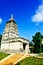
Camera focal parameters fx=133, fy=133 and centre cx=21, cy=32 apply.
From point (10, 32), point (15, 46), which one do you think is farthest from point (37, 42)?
point (10, 32)

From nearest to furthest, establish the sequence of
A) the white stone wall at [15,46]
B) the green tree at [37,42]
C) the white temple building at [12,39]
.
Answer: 1. the white stone wall at [15,46]
2. the white temple building at [12,39]
3. the green tree at [37,42]

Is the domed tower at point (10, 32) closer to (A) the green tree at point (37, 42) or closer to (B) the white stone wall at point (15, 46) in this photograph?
(B) the white stone wall at point (15, 46)

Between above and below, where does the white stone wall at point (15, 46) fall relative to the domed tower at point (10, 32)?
below

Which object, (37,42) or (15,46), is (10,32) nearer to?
(15,46)

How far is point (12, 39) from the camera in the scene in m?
43.0

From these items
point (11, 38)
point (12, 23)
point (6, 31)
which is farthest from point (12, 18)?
point (11, 38)

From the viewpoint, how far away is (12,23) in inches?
1871

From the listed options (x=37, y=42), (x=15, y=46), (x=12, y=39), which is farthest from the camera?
(x=37, y=42)

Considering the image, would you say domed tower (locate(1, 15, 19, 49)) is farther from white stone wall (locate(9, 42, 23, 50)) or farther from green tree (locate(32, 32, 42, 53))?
green tree (locate(32, 32, 42, 53))

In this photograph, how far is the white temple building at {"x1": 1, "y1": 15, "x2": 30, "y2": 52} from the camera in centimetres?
4148

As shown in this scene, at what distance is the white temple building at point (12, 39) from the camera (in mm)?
41484

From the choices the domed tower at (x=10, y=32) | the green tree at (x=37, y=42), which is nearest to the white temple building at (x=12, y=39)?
the domed tower at (x=10, y=32)

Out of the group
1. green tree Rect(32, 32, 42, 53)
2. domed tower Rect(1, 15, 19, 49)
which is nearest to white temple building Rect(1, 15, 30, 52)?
domed tower Rect(1, 15, 19, 49)

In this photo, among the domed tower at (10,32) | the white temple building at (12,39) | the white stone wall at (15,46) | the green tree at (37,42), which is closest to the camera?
the white stone wall at (15,46)
